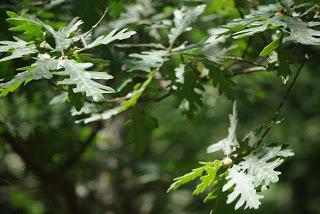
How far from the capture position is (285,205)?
5.07 metres

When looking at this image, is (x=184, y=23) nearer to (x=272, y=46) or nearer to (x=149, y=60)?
(x=149, y=60)

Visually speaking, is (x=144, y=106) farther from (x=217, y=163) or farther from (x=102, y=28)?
(x=217, y=163)

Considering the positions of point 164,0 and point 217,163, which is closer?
point 217,163

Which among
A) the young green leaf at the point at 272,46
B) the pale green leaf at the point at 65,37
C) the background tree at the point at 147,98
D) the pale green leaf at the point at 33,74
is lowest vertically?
the background tree at the point at 147,98

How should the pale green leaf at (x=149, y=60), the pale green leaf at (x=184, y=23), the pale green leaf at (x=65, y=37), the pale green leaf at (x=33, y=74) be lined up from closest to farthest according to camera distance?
the pale green leaf at (x=33, y=74)
the pale green leaf at (x=65, y=37)
the pale green leaf at (x=149, y=60)
the pale green leaf at (x=184, y=23)

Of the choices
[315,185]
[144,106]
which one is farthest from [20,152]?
[315,185]

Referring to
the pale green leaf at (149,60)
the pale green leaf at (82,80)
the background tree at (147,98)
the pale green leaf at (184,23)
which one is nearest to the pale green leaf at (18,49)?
the background tree at (147,98)

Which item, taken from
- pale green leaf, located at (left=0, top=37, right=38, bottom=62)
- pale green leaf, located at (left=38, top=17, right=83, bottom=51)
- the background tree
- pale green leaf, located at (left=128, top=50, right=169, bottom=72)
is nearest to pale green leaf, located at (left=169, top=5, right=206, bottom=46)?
the background tree

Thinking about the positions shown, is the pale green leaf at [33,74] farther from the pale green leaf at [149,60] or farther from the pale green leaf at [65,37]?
the pale green leaf at [149,60]

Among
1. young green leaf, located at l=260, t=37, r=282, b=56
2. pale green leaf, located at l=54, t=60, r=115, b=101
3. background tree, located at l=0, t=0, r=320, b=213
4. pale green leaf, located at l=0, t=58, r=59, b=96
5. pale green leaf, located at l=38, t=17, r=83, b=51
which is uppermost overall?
pale green leaf, located at l=38, t=17, r=83, b=51

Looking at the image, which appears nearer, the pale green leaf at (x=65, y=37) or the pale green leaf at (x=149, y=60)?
the pale green leaf at (x=65, y=37)

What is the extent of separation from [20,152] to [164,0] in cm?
109

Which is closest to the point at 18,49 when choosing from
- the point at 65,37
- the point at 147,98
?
the point at 65,37

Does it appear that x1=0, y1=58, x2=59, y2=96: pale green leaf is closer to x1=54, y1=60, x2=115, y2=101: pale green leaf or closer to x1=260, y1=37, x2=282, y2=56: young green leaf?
x1=54, y1=60, x2=115, y2=101: pale green leaf
